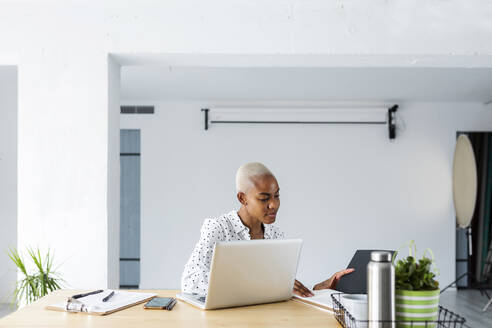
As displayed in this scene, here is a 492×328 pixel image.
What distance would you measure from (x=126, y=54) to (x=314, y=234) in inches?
158

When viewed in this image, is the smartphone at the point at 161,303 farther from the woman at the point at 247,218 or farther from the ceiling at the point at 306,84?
the ceiling at the point at 306,84

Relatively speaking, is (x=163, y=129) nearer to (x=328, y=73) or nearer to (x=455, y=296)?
(x=328, y=73)

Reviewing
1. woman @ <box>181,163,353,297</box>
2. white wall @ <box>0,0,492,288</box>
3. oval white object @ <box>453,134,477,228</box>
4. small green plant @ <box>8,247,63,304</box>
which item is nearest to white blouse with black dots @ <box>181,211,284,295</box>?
woman @ <box>181,163,353,297</box>

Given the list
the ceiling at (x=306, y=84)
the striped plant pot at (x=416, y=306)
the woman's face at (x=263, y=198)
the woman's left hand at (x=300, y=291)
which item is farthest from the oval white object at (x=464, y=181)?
the striped plant pot at (x=416, y=306)

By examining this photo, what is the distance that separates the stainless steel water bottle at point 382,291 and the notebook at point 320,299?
504 mm

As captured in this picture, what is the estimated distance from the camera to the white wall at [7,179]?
222 inches

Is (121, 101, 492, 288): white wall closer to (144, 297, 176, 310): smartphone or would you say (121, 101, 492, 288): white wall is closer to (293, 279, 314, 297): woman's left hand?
(293, 279, 314, 297): woman's left hand

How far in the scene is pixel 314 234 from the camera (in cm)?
635

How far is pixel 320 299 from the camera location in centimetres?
185

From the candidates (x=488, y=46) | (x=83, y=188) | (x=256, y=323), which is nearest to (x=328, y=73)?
(x=488, y=46)

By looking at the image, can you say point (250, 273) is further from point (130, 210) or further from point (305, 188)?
point (130, 210)

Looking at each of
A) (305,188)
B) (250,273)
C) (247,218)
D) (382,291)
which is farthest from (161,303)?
(305,188)

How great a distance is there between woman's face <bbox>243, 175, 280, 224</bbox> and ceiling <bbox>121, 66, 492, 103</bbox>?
2705 millimetres

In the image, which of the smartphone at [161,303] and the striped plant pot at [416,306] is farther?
the smartphone at [161,303]
